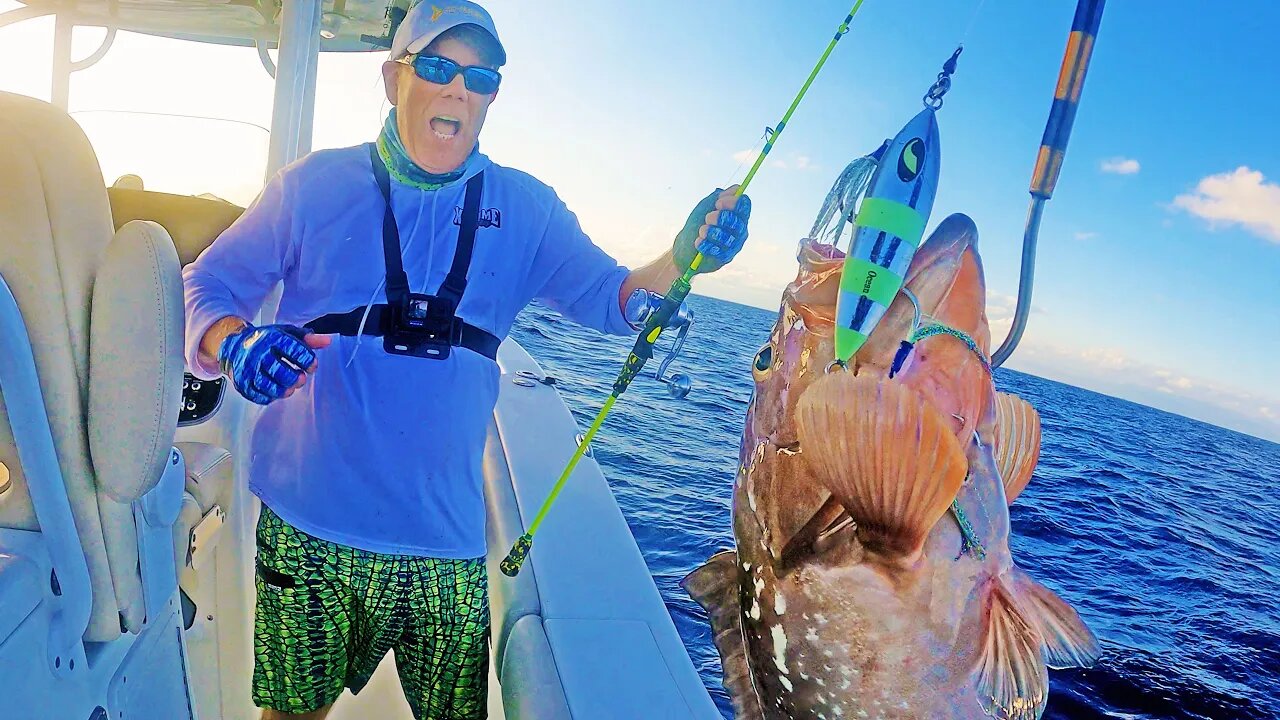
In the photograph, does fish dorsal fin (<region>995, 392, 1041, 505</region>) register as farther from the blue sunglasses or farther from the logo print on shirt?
the blue sunglasses

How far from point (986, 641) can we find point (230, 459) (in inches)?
90.1

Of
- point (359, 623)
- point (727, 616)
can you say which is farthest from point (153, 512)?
point (727, 616)

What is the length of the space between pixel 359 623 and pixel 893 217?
1868 millimetres

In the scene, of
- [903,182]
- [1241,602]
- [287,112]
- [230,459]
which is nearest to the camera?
[903,182]

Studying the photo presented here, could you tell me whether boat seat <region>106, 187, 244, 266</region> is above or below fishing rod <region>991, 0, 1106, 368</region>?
below

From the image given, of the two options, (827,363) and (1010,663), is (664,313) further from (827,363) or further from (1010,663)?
(1010,663)

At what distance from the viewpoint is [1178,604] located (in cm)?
974

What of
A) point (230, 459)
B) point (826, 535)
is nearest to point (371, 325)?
point (230, 459)

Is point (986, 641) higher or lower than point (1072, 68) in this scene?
lower

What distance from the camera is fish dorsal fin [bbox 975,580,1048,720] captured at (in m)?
1.11

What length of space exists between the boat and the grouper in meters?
0.77

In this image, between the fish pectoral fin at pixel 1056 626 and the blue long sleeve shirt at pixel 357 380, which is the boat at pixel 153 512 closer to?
the blue long sleeve shirt at pixel 357 380

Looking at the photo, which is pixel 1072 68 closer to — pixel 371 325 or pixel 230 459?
pixel 371 325

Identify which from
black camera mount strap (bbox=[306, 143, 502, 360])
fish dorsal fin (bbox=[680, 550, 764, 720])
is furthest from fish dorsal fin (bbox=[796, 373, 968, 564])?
black camera mount strap (bbox=[306, 143, 502, 360])
